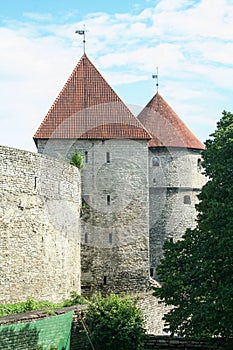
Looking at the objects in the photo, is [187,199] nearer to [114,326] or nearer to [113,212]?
[113,212]

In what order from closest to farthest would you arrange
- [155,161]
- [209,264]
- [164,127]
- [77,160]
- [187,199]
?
[209,264] → [77,160] → [155,161] → [164,127] → [187,199]

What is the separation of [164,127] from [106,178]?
7.00m

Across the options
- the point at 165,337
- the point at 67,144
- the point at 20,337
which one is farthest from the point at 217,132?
the point at 67,144

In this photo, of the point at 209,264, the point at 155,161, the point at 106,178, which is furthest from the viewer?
the point at 155,161

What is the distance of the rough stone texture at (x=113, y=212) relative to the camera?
25.2 metres

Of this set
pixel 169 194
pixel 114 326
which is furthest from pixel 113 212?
pixel 114 326

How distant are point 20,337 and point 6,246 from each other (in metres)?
5.31

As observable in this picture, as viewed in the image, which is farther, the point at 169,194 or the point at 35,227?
the point at 169,194

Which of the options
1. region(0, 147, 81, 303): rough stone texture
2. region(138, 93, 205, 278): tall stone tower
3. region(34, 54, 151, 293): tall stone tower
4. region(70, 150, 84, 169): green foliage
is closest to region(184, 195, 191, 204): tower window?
region(138, 93, 205, 278): tall stone tower

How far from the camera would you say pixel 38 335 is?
11609 millimetres

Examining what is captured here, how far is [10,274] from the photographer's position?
54.2 ft

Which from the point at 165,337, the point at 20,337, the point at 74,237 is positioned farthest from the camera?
the point at 74,237

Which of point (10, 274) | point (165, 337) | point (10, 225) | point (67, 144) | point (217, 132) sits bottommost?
point (165, 337)

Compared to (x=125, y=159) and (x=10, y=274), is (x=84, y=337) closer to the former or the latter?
(x=10, y=274)
